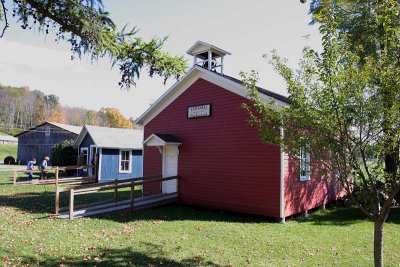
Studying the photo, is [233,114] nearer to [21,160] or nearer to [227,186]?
[227,186]

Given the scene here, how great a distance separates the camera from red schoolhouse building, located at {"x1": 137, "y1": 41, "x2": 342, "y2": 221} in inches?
450

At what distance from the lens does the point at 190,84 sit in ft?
46.6

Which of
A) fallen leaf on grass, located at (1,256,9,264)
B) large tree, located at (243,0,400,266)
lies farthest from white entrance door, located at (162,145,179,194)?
large tree, located at (243,0,400,266)

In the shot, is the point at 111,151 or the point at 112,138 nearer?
the point at 111,151

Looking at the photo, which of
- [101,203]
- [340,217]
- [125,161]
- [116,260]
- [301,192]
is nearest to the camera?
[116,260]

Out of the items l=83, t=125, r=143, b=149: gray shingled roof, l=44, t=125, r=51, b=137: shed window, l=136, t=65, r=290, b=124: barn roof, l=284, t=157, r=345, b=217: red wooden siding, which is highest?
l=136, t=65, r=290, b=124: barn roof

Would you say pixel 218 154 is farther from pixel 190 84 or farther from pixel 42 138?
pixel 42 138

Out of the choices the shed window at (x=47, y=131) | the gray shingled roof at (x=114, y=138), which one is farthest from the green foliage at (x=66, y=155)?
the shed window at (x=47, y=131)

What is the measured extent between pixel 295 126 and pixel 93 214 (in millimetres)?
8438

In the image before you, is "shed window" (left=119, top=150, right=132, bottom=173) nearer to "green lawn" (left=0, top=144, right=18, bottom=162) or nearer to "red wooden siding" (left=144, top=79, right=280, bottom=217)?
"red wooden siding" (left=144, top=79, right=280, bottom=217)

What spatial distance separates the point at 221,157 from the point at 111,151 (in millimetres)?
14254

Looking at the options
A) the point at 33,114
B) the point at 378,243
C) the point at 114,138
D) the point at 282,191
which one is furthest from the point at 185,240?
the point at 33,114

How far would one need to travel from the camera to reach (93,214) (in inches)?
450

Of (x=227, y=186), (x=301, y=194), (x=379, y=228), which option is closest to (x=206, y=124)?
(x=227, y=186)
